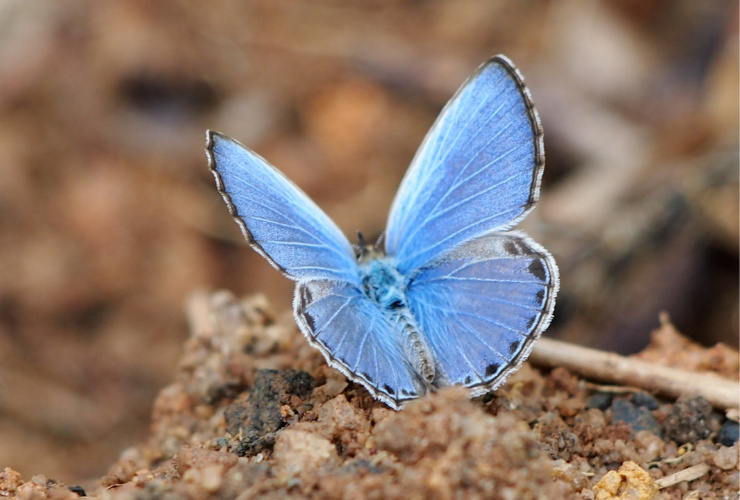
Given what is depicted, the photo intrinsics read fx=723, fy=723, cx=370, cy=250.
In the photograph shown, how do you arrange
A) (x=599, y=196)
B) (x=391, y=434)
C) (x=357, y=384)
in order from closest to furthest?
(x=391, y=434) < (x=357, y=384) < (x=599, y=196)

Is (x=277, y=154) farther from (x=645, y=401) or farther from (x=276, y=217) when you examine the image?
(x=645, y=401)

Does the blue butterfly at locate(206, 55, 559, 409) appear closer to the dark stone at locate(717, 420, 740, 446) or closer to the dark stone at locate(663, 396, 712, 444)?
the dark stone at locate(663, 396, 712, 444)

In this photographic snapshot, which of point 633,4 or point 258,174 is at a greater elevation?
point 633,4

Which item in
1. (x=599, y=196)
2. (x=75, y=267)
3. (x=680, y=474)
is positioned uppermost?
(x=75, y=267)

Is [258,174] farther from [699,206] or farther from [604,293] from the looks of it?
[699,206]

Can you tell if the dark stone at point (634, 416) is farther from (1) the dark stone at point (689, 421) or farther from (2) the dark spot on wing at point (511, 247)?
(2) the dark spot on wing at point (511, 247)

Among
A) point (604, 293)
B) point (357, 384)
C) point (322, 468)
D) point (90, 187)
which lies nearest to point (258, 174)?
point (357, 384)

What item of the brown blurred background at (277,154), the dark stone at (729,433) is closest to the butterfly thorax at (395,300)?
the dark stone at (729,433)
